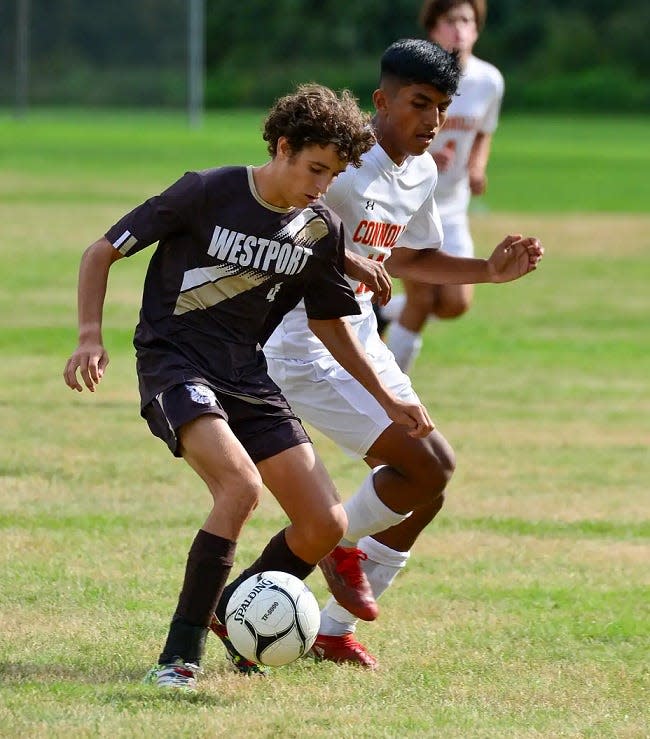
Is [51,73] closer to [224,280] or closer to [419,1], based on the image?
[419,1]

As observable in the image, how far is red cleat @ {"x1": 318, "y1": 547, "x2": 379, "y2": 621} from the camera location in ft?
15.6

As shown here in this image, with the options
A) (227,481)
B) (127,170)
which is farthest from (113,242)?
(127,170)

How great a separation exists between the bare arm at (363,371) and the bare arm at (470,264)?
60 centimetres

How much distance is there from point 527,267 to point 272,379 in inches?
35.5

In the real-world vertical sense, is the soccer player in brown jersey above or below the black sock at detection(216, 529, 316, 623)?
above

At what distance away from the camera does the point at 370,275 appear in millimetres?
4664

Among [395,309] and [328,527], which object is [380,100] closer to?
[328,527]

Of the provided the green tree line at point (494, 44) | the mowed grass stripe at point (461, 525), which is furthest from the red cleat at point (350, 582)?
the green tree line at point (494, 44)

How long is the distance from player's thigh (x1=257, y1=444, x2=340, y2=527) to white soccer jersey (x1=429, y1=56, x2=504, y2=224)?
16.6ft

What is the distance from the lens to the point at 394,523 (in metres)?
4.91

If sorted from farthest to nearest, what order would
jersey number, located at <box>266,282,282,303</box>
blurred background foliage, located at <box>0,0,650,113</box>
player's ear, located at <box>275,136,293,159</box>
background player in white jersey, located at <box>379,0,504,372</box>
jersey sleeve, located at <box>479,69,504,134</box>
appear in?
blurred background foliage, located at <box>0,0,650,113</box> → jersey sleeve, located at <box>479,69,504,134</box> → background player in white jersey, located at <box>379,0,504,372</box> → jersey number, located at <box>266,282,282,303</box> → player's ear, located at <box>275,136,293,159</box>

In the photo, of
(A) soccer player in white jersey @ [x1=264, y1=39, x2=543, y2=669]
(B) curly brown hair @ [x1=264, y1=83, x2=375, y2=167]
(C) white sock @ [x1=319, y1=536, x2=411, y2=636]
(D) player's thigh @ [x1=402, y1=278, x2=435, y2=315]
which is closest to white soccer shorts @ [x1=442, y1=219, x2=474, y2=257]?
(D) player's thigh @ [x1=402, y1=278, x2=435, y2=315]

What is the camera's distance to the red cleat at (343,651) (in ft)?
15.6

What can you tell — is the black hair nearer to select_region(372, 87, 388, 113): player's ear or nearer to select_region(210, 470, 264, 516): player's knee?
select_region(372, 87, 388, 113): player's ear
